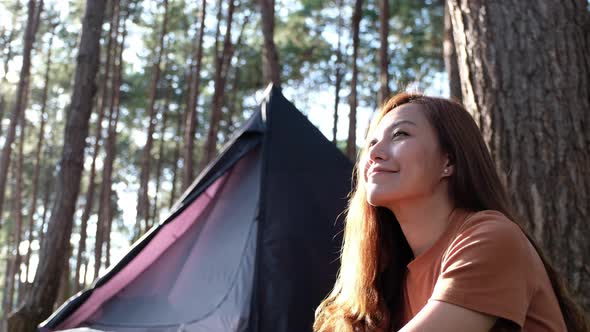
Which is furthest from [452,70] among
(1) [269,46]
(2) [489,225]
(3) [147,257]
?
(2) [489,225]

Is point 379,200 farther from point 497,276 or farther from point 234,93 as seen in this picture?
point 234,93

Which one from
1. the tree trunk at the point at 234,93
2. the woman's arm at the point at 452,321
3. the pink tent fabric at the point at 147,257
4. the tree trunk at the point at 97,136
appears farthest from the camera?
the tree trunk at the point at 234,93

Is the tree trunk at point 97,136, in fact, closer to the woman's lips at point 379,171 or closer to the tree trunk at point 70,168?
the tree trunk at point 70,168

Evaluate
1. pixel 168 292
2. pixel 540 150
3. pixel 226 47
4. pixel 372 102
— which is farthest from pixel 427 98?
pixel 372 102

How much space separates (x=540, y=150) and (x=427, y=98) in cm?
122

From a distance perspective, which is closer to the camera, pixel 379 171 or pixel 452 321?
pixel 452 321

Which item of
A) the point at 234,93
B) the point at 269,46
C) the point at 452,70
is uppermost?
the point at 234,93

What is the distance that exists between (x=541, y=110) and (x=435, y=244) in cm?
143

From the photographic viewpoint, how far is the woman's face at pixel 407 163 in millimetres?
1873

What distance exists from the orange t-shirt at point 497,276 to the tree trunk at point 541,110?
1285mm

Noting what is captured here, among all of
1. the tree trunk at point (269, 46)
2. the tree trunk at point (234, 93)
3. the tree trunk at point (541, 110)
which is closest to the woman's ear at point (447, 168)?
the tree trunk at point (541, 110)

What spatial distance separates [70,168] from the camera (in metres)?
7.07

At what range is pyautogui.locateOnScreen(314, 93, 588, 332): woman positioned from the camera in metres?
1.55

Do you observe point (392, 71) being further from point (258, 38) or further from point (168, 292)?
point (168, 292)
